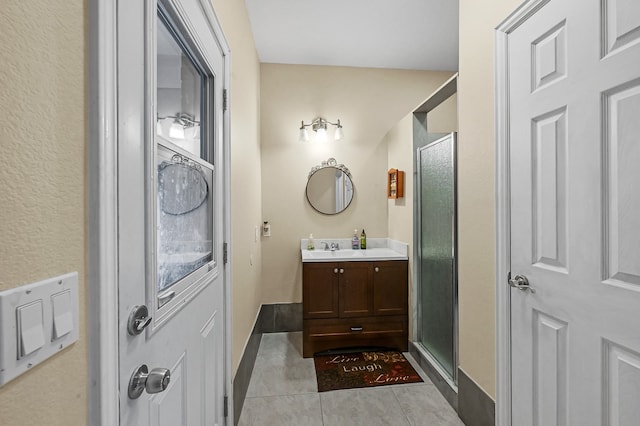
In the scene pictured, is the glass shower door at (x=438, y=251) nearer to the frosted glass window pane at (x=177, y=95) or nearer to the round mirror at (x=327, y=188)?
the round mirror at (x=327, y=188)

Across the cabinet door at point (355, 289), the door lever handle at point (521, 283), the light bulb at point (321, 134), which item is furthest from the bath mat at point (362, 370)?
the light bulb at point (321, 134)

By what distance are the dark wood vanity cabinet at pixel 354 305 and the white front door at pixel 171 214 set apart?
3.73 ft

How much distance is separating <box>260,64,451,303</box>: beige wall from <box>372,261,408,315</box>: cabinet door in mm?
616

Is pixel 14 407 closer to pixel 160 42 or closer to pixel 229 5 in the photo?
pixel 160 42

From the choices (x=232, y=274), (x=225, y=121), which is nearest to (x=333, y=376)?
(x=232, y=274)

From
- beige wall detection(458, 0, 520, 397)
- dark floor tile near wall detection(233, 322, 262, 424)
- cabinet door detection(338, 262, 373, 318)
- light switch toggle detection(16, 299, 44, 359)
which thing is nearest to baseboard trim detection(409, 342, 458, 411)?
beige wall detection(458, 0, 520, 397)

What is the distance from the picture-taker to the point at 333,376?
223 cm

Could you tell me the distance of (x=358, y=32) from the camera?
2570 mm

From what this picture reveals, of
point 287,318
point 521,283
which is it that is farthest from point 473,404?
point 287,318

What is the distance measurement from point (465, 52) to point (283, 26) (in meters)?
1.50

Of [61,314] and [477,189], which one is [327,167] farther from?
[61,314]

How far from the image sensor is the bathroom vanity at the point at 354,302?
2.56 meters

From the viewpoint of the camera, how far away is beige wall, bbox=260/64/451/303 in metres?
3.10

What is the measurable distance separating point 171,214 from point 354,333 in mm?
2084
